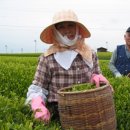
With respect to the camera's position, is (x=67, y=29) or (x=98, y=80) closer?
(x=98, y=80)

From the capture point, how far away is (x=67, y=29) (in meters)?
4.58

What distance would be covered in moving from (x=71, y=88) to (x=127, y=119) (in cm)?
216

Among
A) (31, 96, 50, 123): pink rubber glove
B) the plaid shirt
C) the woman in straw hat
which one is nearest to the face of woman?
the woman in straw hat

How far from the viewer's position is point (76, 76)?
15.0ft

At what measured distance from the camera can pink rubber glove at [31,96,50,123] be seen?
4.08m

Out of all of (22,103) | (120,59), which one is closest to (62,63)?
(22,103)

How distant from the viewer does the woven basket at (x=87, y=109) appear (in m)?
3.98

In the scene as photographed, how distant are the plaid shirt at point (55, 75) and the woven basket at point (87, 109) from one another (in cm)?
47

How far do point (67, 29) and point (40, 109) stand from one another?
2.80 ft

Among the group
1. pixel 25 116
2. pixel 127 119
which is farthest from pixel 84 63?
pixel 127 119

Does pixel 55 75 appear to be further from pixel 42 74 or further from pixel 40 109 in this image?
pixel 40 109

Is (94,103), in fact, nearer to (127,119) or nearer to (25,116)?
(25,116)

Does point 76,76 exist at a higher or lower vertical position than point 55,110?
higher

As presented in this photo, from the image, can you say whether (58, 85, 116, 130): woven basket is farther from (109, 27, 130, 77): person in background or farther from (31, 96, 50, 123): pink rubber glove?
(109, 27, 130, 77): person in background
